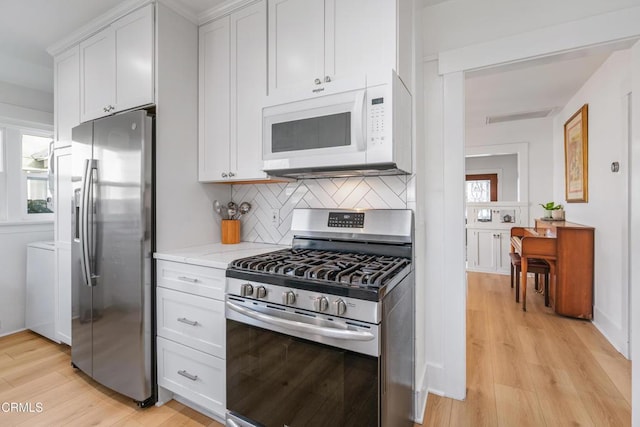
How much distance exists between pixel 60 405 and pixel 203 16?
270 cm

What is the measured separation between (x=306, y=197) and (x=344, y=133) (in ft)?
2.36

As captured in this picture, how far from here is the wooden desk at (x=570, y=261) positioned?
3227mm

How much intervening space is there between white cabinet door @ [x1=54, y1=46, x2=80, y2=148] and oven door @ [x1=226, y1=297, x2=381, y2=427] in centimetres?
217

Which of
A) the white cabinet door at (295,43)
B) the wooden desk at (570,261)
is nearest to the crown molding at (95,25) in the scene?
the white cabinet door at (295,43)

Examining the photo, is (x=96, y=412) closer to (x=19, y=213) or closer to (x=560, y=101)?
(x=19, y=213)

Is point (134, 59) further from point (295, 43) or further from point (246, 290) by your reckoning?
point (246, 290)

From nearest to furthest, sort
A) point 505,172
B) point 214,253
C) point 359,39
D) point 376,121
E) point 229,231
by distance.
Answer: point 376,121, point 359,39, point 214,253, point 229,231, point 505,172

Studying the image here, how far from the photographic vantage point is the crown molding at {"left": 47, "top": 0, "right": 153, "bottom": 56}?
2.01 meters

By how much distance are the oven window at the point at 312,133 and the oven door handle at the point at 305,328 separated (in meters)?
0.86

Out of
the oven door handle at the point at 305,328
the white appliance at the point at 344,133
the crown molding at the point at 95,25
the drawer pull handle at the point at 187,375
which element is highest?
the crown molding at the point at 95,25

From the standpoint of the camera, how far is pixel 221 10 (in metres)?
2.07

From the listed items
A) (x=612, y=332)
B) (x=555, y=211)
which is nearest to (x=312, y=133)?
(x=612, y=332)

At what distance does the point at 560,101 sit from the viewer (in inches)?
157

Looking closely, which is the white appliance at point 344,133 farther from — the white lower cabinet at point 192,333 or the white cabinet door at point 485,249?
the white cabinet door at point 485,249
